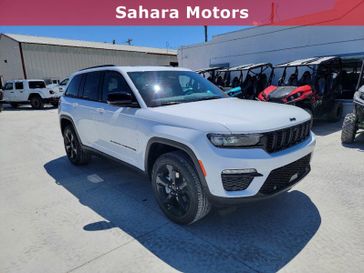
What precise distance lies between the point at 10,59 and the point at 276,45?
92.8 ft

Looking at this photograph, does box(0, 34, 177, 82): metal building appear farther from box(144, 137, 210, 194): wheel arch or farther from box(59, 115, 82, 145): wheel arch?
box(144, 137, 210, 194): wheel arch

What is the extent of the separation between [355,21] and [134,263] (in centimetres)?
1164

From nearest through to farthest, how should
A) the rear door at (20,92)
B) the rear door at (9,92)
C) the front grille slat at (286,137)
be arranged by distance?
the front grille slat at (286,137), the rear door at (20,92), the rear door at (9,92)

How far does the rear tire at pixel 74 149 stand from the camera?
538cm

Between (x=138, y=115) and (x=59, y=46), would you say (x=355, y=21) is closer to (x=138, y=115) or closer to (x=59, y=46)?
(x=138, y=115)

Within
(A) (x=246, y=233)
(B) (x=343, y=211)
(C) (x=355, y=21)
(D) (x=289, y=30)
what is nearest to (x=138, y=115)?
(A) (x=246, y=233)

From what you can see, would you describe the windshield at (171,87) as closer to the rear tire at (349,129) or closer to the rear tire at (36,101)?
the rear tire at (349,129)

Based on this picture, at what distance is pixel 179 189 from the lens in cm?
316

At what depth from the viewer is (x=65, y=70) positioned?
32562 mm

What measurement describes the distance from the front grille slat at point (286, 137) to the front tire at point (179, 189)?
2.64 ft

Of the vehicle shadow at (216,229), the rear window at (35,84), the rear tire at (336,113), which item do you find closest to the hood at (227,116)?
the vehicle shadow at (216,229)

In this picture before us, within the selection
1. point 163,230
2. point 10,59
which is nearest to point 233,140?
point 163,230

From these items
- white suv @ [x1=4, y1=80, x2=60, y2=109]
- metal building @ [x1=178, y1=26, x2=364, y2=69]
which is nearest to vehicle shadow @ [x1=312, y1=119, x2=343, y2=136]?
metal building @ [x1=178, y1=26, x2=364, y2=69]

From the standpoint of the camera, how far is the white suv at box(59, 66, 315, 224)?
8.84 feet
